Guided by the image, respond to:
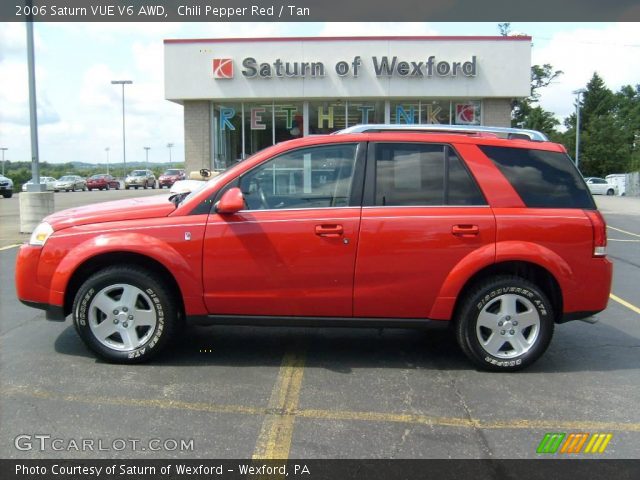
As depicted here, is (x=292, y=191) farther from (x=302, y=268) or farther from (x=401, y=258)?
(x=401, y=258)

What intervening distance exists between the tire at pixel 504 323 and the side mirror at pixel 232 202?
1907 mm

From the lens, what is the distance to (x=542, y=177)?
4582 mm

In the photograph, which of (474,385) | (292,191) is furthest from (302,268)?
(474,385)

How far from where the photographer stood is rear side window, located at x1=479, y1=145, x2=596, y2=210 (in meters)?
4.54

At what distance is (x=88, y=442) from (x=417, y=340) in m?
3.09

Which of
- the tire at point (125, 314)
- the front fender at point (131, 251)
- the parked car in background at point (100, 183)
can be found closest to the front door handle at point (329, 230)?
the front fender at point (131, 251)

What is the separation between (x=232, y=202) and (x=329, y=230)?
0.76 m

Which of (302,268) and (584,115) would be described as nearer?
(302,268)

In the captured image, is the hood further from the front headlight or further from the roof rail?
the roof rail

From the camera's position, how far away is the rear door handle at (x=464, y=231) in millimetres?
4371

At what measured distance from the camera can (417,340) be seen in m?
5.41

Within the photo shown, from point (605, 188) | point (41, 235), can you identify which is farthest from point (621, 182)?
point (41, 235)

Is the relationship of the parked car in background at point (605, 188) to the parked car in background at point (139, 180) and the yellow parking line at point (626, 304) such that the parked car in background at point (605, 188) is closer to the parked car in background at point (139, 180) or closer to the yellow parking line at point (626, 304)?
the parked car in background at point (139, 180)
